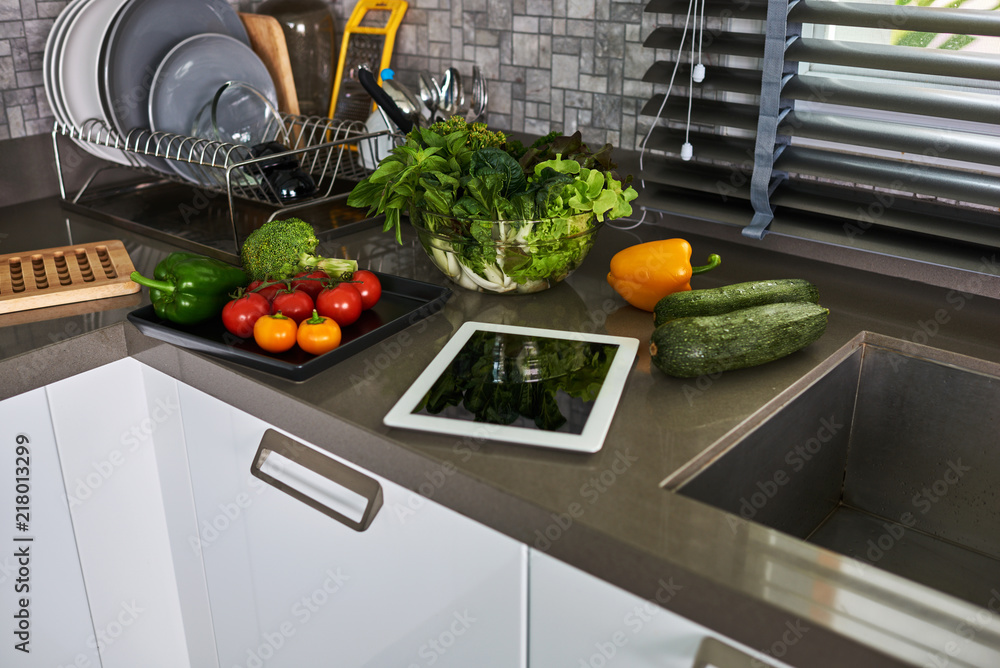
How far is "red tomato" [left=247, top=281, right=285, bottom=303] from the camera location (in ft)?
3.43

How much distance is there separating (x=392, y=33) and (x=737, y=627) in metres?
1.46

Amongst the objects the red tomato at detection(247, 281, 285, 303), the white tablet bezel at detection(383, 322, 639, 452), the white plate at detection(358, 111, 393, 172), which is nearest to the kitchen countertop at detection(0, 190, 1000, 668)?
the white tablet bezel at detection(383, 322, 639, 452)

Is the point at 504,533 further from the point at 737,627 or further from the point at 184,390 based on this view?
the point at 184,390

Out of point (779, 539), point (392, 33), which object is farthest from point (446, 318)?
point (392, 33)

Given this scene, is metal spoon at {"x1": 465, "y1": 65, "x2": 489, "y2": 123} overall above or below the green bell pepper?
above

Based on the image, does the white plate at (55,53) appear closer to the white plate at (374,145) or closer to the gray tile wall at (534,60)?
the gray tile wall at (534,60)

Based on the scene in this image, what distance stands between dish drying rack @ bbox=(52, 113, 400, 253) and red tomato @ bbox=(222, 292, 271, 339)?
0.31 meters

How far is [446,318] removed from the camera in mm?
1082

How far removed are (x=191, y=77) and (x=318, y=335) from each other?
813 millimetres

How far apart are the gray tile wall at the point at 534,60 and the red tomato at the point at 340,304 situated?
2.27 ft

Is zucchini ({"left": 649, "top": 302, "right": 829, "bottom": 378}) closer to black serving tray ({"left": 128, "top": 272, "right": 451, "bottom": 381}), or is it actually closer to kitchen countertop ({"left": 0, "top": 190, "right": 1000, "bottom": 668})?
kitchen countertop ({"left": 0, "top": 190, "right": 1000, "bottom": 668})

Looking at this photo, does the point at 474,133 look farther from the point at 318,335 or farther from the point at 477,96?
the point at 477,96

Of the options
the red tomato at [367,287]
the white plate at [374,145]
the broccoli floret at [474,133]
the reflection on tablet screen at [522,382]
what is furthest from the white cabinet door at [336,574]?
the white plate at [374,145]

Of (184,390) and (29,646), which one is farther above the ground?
(184,390)
